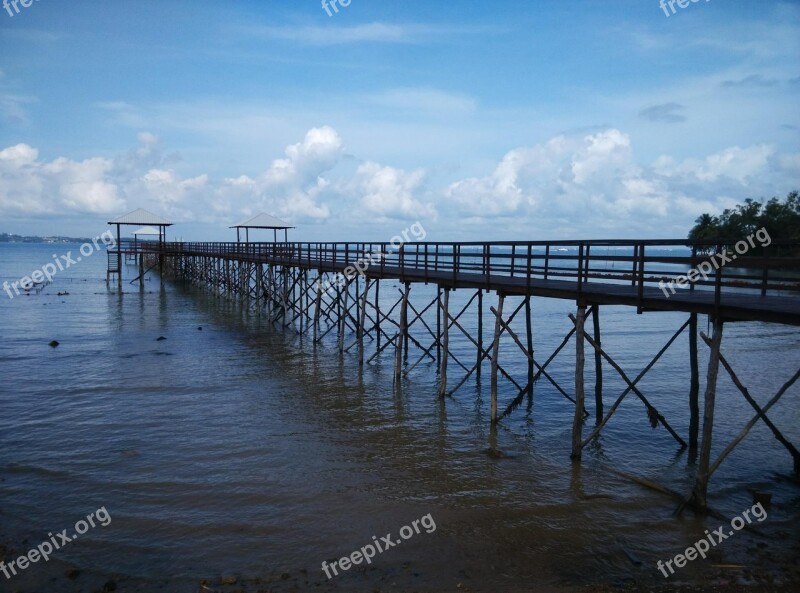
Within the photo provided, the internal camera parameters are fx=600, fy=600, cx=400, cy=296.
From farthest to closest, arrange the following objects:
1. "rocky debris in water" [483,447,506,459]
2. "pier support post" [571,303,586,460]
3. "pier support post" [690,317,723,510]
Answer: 1. "rocky debris in water" [483,447,506,459]
2. "pier support post" [571,303,586,460]
3. "pier support post" [690,317,723,510]

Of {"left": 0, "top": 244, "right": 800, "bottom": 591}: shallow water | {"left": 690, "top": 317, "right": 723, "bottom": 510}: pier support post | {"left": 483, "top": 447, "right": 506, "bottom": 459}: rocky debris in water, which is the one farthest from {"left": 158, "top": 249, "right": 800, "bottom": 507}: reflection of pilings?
{"left": 483, "top": 447, "right": 506, "bottom": 459}: rocky debris in water

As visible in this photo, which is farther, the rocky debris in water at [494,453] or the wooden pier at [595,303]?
the rocky debris in water at [494,453]

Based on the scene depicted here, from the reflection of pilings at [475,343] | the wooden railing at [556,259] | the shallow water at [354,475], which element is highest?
the wooden railing at [556,259]

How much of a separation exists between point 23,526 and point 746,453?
11.1 meters

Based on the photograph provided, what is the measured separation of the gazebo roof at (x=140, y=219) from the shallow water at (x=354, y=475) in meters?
29.4

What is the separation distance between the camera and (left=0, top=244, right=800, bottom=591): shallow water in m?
6.88

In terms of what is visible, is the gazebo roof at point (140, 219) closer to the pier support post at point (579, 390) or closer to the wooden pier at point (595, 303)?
the wooden pier at point (595, 303)

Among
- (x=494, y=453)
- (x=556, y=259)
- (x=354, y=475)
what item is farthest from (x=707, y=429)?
(x=556, y=259)

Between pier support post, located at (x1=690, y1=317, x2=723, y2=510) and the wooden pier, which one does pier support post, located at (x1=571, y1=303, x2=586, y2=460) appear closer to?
the wooden pier

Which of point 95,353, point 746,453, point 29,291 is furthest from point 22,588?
point 29,291

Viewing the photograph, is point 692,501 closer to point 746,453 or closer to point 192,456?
point 746,453

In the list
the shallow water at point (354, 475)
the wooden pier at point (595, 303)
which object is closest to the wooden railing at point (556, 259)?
the wooden pier at point (595, 303)

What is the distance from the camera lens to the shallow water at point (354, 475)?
271 inches

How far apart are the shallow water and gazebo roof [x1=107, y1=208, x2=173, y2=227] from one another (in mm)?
29438
